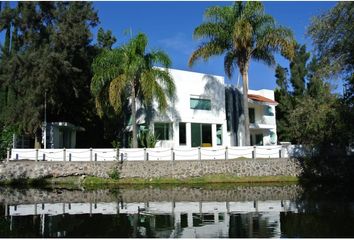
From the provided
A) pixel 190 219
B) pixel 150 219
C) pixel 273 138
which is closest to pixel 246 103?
pixel 273 138

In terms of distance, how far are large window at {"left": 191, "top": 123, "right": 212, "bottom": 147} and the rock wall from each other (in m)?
8.25

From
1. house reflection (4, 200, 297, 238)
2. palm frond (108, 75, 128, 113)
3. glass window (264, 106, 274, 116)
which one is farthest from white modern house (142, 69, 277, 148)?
house reflection (4, 200, 297, 238)

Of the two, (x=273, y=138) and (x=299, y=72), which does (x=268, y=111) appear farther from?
(x=299, y=72)

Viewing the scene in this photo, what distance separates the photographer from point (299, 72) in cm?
5047

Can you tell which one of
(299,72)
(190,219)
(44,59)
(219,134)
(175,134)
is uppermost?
(299,72)

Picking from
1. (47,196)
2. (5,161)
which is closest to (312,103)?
(47,196)

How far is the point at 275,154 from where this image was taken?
28766 mm

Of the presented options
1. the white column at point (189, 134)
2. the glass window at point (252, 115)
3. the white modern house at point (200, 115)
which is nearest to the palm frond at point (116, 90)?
the white modern house at point (200, 115)

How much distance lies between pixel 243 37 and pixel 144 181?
11812mm

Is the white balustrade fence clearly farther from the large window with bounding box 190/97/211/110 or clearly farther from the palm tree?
the large window with bounding box 190/97/211/110

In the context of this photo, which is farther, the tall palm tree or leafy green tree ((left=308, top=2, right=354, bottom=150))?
the tall palm tree

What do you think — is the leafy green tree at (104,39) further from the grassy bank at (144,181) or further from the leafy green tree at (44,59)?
the grassy bank at (144,181)

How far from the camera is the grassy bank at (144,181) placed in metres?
27.4

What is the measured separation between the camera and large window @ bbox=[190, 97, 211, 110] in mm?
36375
